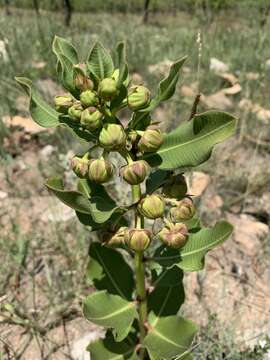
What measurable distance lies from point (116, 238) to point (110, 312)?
0.25 meters

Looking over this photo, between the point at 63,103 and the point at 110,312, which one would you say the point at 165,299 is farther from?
the point at 63,103

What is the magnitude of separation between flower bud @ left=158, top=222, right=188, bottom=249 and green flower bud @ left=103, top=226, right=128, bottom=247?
0.43ft

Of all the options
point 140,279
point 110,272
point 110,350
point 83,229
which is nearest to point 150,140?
point 140,279

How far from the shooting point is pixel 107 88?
1.12m

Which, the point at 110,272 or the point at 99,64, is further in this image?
the point at 110,272

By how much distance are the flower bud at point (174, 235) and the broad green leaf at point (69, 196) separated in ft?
0.68

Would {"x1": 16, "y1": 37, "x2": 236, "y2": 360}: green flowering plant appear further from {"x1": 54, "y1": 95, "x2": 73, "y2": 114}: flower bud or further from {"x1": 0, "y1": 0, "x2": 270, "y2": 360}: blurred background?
{"x1": 0, "y1": 0, "x2": 270, "y2": 360}: blurred background

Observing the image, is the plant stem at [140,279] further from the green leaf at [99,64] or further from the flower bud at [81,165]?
the green leaf at [99,64]

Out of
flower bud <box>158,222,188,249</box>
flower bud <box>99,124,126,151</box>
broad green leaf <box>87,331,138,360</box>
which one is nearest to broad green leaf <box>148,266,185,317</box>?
broad green leaf <box>87,331,138,360</box>

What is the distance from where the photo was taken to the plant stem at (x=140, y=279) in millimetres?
1316

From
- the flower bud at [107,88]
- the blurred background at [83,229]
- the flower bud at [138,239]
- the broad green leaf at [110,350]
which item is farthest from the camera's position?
the blurred background at [83,229]

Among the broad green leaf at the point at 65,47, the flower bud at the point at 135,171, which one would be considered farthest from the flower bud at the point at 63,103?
the flower bud at the point at 135,171

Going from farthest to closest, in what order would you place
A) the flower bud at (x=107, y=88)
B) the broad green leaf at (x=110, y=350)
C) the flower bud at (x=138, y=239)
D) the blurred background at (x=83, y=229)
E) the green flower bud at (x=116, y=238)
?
the blurred background at (x=83, y=229) → the broad green leaf at (x=110, y=350) → the green flower bud at (x=116, y=238) → the flower bud at (x=138, y=239) → the flower bud at (x=107, y=88)

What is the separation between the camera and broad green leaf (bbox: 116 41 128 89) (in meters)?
1.13
